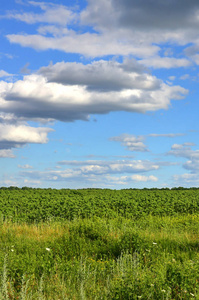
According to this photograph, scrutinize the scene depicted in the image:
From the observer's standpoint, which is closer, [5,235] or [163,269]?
[163,269]

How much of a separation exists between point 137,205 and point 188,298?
53.7 feet

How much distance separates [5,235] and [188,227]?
25.3 feet

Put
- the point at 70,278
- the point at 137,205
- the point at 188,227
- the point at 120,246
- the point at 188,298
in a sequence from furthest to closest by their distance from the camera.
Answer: the point at 137,205 < the point at 188,227 < the point at 120,246 < the point at 70,278 < the point at 188,298

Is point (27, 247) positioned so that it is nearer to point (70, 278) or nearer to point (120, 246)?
point (120, 246)

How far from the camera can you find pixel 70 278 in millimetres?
6430

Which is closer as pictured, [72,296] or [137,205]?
[72,296]

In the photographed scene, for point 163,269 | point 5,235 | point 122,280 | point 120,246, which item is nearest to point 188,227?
point 120,246

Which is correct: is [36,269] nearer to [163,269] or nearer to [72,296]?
[72,296]

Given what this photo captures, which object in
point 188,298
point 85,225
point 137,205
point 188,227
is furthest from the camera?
point 137,205

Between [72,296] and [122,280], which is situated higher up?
[122,280]

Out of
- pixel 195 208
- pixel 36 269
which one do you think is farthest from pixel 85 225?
pixel 195 208

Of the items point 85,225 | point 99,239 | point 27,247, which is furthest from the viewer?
point 85,225

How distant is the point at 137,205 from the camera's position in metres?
21.6

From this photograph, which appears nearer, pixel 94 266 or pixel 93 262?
pixel 94 266
